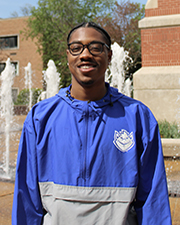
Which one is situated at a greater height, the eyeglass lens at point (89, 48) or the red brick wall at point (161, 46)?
the red brick wall at point (161, 46)

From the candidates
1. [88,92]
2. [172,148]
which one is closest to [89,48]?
[88,92]

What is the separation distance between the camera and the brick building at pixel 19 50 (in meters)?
29.8

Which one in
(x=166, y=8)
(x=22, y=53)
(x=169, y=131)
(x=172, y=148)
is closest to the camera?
(x=172, y=148)

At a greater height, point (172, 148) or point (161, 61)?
point (161, 61)

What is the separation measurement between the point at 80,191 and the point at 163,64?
6.92 m

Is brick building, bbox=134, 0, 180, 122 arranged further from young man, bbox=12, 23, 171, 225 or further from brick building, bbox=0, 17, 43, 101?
brick building, bbox=0, 17, 43, 101

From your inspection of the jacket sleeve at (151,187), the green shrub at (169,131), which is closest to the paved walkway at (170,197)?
the green shrub at (169,131)

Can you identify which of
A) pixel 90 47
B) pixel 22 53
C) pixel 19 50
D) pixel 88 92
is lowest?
pixel 88 92

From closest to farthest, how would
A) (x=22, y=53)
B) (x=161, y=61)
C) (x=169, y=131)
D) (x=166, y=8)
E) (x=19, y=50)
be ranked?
(x=169, y=131) < (x=166, y=8) < (x=161, y=61) < (x=22, y=53) < (x=19, y=50)

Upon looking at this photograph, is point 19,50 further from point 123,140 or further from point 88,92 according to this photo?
point 123,140

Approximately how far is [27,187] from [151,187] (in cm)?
65

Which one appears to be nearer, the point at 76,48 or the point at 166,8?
the point at 76,48

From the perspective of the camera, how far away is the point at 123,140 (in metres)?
1.36

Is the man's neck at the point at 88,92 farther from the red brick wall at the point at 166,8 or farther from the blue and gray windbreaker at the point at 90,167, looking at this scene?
the red brick wall at the point at 166,8
